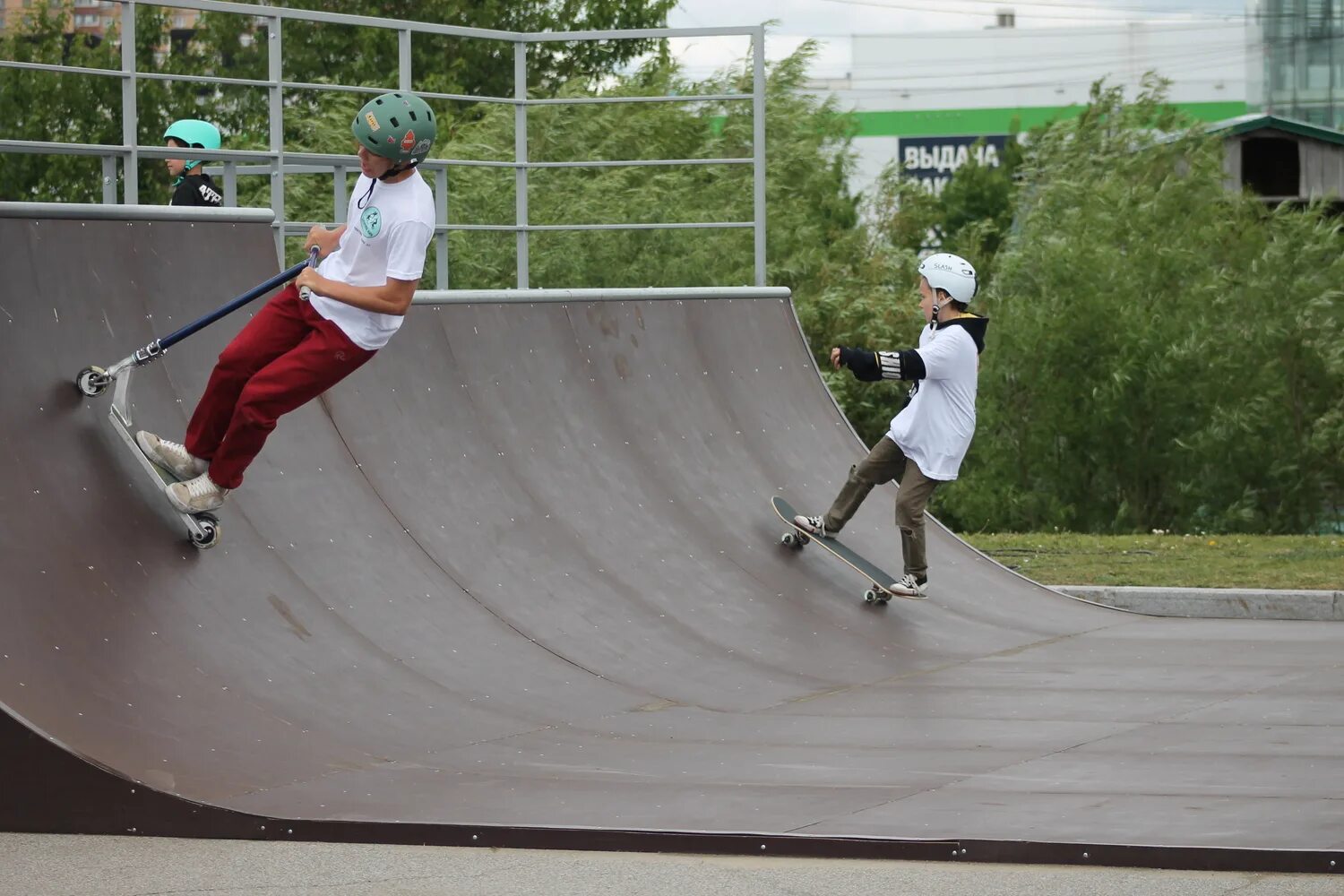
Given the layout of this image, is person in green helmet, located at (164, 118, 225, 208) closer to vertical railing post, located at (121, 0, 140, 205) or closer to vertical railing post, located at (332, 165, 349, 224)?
vertical railing post, located at (121, 0, 140, 205)

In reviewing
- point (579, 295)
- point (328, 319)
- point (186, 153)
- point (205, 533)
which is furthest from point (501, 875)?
point (579, 295)

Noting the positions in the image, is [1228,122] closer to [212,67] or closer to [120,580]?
[212,67]

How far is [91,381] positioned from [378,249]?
130 cm

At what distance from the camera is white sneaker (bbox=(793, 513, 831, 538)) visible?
978cm

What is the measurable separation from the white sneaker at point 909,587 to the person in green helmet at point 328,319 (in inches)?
132

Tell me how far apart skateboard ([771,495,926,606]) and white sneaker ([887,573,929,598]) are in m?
0.02

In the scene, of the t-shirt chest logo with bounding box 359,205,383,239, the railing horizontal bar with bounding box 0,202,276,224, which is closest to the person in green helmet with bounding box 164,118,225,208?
the railing horizontal bar with bounding box 0,202,276,224

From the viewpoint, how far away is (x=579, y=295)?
10.6 meters

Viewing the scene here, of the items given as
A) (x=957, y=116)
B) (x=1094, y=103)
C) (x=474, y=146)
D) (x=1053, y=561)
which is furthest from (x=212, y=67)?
(x=957, y=116)

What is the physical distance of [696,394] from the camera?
35.6ft

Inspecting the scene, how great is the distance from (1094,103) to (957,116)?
50953 millimetres

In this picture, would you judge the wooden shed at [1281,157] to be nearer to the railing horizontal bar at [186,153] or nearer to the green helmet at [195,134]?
the green helmet at [195,134]

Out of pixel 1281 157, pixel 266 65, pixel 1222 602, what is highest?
pixel 266 65

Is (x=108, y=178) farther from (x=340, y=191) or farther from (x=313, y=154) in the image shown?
(x=340, y=191)
